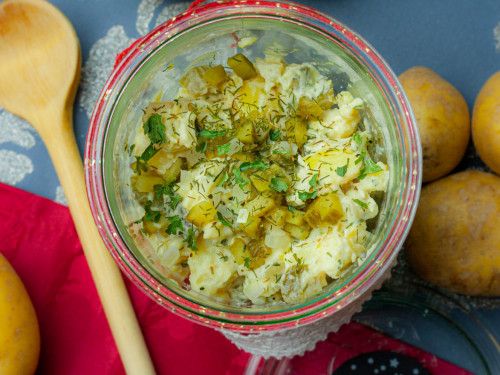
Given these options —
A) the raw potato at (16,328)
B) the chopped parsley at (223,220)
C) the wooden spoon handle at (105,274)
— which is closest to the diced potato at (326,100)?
the chopped parsley at (223,220)

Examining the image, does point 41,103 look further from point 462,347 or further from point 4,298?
point 462,347

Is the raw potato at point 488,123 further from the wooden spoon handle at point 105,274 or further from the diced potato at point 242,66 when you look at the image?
the wooden spoon handle at point 105,274

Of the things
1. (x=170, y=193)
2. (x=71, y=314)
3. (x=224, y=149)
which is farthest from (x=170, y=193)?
(x=71, y=314)

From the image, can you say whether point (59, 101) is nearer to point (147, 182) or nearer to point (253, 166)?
point (147, 182)

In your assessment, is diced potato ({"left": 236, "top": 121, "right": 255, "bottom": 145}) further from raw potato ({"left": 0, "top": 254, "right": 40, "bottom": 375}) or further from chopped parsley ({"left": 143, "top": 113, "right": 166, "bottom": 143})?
raw potato ({"left": 0, "top": 254, "right": 40, "bottom": 375})

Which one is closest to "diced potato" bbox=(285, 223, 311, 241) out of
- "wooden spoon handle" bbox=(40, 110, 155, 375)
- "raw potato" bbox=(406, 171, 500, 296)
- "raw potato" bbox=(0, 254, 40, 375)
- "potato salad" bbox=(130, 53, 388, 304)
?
"potato salad" bbox=(130, 53, 388, 304)

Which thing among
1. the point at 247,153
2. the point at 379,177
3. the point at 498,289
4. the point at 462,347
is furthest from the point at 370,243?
the point at 462,347
